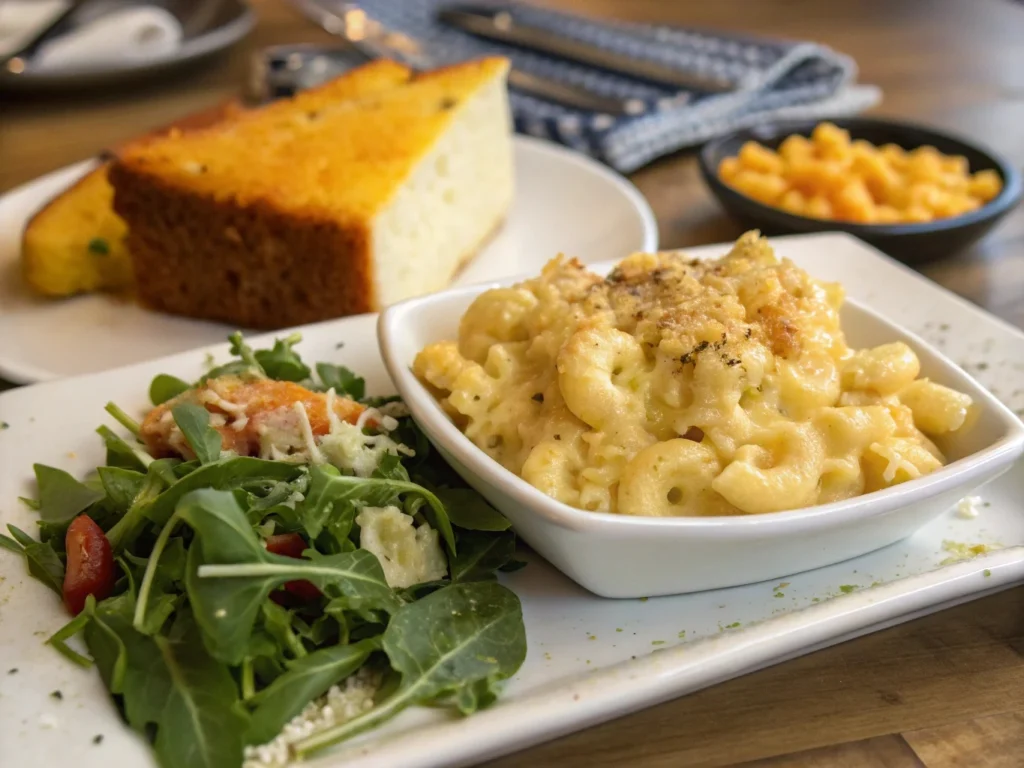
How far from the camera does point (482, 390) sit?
1.29 m

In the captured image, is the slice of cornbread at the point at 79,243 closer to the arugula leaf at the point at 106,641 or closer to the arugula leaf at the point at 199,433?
the arugula leaf at the point at 199,433

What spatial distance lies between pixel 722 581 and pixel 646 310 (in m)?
0.37

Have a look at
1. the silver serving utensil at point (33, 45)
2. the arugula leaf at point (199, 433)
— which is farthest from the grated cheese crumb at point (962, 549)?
the silver serving utensil at point (33, 45)

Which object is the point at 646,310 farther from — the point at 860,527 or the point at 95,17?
the point at 95,17

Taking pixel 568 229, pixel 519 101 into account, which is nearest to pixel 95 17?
pixel 519 101

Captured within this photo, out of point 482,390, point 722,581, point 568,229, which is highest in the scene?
point 482,390

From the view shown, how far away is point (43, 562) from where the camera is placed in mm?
1173

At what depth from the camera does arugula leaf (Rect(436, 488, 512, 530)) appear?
1243 mm

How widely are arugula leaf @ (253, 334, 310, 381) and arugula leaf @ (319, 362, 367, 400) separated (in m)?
0.03

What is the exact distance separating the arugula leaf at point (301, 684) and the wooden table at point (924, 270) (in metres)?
0.22

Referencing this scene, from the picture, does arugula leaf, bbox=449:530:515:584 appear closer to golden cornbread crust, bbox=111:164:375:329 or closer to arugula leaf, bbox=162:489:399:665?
arugula leaf, bbox=162:489:399:665

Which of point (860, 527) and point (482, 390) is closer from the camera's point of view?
point (860, 527)

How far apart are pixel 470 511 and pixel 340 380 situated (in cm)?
39

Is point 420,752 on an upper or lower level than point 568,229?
upper
